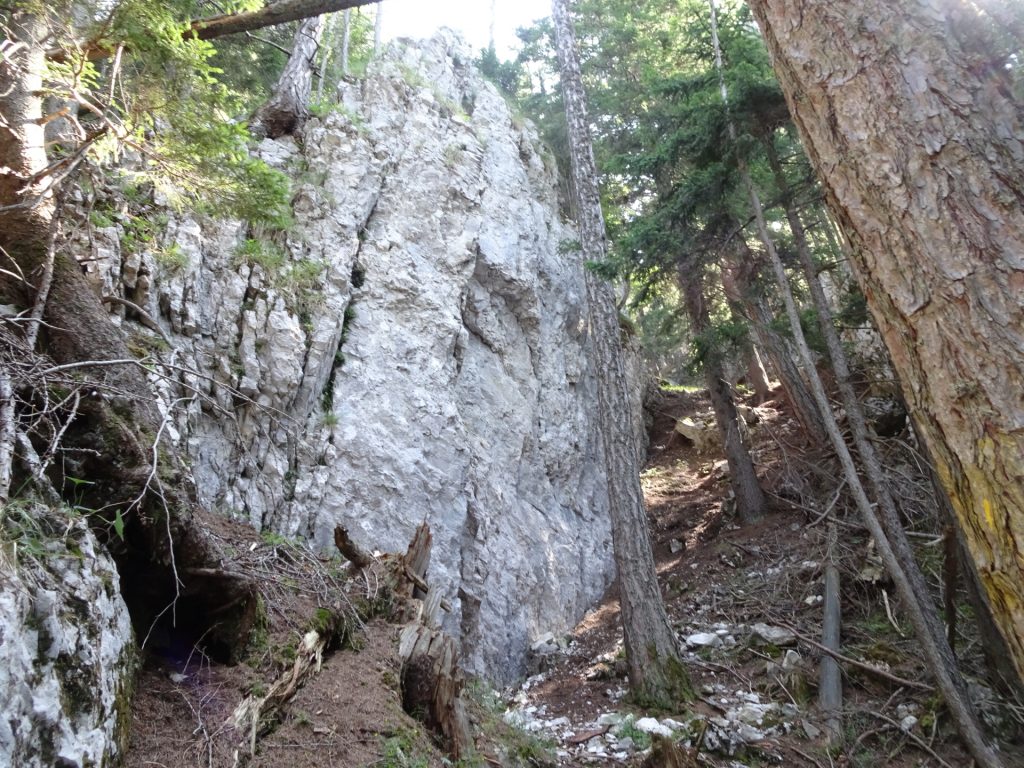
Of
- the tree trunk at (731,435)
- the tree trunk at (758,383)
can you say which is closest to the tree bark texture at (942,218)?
the tree trunk at (731,435)

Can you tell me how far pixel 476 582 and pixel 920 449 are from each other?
5860mm

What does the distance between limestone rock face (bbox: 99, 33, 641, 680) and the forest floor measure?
1.34m

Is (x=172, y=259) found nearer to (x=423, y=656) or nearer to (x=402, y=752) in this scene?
(x=423, y=656)

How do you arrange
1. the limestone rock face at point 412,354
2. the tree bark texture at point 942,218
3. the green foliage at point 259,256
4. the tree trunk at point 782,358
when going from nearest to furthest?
the tree bark texture at point 942,218, the limestone rock face at point 412,354, the green foliage at point 259,256, the tree trunk at point 782,358

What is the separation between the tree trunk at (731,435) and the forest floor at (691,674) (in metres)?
0.37

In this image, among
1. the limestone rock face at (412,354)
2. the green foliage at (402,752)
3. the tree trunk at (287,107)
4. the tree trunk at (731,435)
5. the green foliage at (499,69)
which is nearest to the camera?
the green foliage at (402,752)

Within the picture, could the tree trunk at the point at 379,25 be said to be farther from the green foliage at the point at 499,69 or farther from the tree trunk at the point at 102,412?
the tree trunk at the point at 102,412

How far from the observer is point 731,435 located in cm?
1141

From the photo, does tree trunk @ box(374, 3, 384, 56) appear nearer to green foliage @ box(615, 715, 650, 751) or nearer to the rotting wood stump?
the rotting wood stump

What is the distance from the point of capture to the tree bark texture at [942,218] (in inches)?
53.9

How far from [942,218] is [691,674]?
7.02 metres

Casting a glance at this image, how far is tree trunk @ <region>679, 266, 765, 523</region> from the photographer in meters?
11.2

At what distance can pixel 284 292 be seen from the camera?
7344 mm

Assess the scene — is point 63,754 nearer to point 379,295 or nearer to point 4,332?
point 4,332
